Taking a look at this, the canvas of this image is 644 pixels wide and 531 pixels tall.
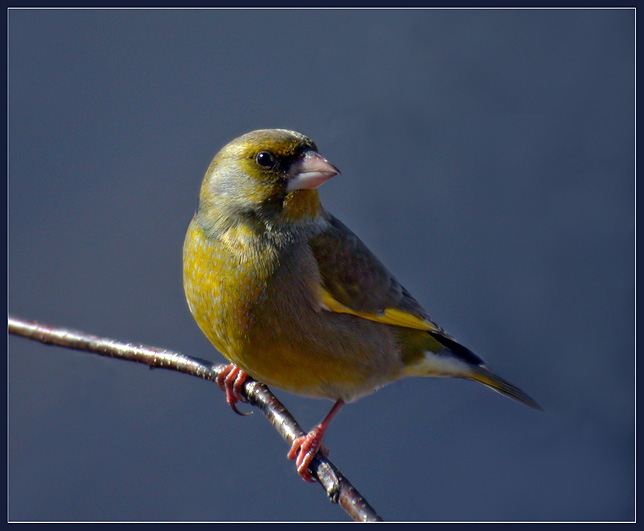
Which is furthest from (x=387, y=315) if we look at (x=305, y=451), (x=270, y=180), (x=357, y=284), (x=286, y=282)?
(x=270, y=180)

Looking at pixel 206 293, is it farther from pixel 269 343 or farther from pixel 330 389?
pixel 330 389

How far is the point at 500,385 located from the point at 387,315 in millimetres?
690

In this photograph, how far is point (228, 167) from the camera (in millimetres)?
2869

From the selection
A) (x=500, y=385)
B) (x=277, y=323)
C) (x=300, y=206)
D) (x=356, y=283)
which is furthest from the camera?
(x=500, y=385)

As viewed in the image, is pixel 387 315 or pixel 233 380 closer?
pixel 387 315

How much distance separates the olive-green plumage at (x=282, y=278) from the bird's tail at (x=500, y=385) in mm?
479

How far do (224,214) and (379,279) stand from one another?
67 cm

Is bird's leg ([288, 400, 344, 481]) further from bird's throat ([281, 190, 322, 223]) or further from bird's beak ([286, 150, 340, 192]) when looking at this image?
bird's beak ([286, 150, 340, 192])

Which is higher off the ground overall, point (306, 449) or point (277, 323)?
point (277, 323)

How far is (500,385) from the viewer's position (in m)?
3.39

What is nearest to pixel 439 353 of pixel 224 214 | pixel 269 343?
pixel 269 343

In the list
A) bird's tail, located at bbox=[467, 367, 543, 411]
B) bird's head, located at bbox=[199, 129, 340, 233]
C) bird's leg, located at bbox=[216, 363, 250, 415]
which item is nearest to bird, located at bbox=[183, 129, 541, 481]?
bird's head, located at bbox=[199, 129, 340, 233]

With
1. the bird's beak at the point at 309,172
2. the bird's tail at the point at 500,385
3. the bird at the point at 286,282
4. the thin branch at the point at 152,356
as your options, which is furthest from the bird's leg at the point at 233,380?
the bird's tail at the point at 500,385

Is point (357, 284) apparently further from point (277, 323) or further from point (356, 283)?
point (277, 323)
